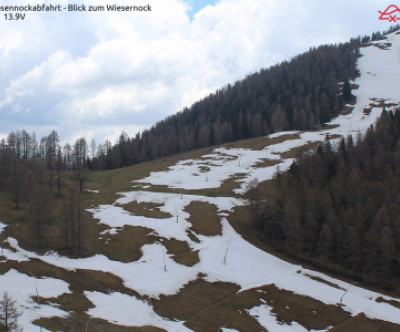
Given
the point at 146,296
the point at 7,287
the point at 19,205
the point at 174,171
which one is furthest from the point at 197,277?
the point at 174,171

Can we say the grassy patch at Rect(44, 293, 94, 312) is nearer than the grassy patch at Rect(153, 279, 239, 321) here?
Yes

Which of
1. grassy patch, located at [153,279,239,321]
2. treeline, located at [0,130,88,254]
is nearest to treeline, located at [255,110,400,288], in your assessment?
grassy patch, located at [153,279,239,321]

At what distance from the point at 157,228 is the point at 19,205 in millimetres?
37144

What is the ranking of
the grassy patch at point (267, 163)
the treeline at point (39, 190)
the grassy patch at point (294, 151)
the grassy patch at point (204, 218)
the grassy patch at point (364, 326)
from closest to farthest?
1. the grassy patch at point (364, 326)
2. the treeline at point (39, 190)
3. the grassy patch at point (204, 218)
4. the grassy patch at point (267, 163)
5. the grassy patch at point (294, 151)

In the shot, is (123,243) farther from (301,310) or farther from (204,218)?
(301,310)

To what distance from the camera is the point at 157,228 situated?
259 ft

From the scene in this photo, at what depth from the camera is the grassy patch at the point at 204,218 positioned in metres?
81.6

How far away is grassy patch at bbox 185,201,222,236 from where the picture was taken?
81.6 meters

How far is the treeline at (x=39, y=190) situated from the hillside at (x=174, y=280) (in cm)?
422

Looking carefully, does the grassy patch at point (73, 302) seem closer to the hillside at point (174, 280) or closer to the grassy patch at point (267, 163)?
the hillside at point (174, 280)

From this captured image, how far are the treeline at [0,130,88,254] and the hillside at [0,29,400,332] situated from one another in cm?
422

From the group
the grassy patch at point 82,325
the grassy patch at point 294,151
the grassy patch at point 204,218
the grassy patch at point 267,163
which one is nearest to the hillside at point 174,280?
the grassy patch at point 82,325

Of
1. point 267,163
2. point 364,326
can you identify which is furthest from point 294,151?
point 364,326

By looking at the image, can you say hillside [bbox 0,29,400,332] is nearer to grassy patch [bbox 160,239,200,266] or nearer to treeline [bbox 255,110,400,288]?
grassy patch [bbox 160,239,200,266]
